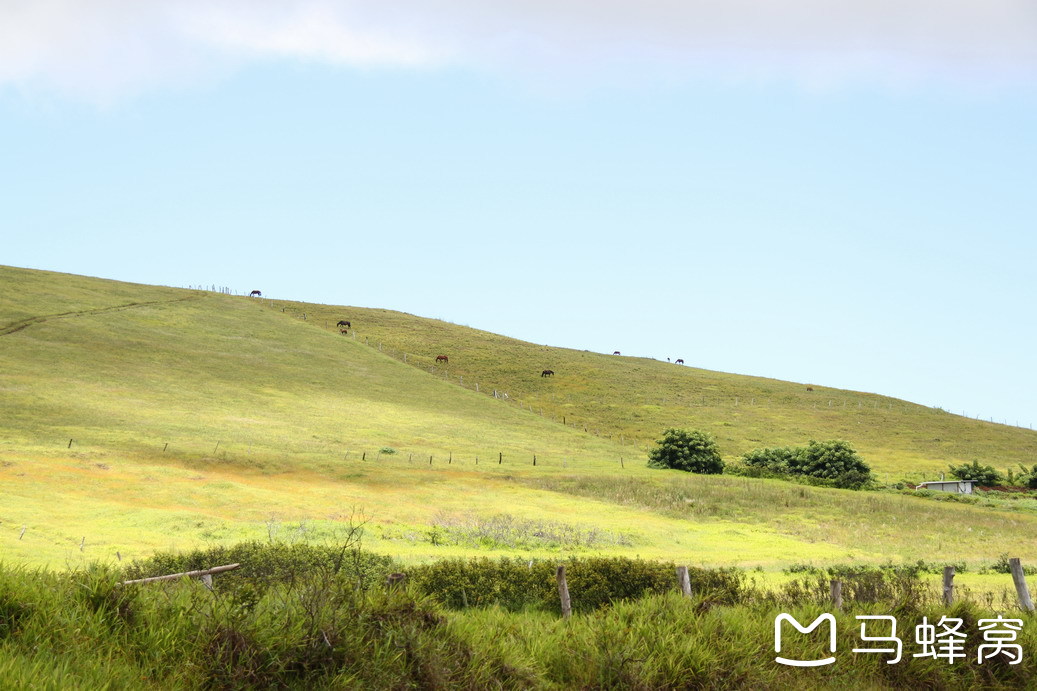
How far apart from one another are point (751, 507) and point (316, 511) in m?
26.7

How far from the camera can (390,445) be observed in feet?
239

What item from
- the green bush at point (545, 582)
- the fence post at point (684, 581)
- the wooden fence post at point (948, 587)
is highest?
the wooden fence post at point (948, 587)

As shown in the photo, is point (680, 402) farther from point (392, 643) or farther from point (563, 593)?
point (392, 643)

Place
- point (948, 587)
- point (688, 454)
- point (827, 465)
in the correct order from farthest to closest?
point (688, 454)
point (827, 465)
point (948, 587)

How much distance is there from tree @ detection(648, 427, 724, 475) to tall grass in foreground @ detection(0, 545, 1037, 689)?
5534cm

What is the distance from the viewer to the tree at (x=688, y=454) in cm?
7244

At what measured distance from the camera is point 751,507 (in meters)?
56.9

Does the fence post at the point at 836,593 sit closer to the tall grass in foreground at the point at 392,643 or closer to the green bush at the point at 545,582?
the tall grass in foreground at the point at 392,643

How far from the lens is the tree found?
238ft

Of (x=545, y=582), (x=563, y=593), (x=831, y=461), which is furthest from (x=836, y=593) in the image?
(x=831, y=461)

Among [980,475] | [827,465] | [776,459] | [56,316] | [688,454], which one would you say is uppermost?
[56,316]

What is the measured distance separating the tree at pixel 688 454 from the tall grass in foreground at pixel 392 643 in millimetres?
55337

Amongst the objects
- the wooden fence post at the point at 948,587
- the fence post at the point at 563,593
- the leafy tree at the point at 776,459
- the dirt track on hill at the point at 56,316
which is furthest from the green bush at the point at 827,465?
the dirt track on hill at the point at 56,316

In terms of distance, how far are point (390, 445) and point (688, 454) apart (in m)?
23.4
